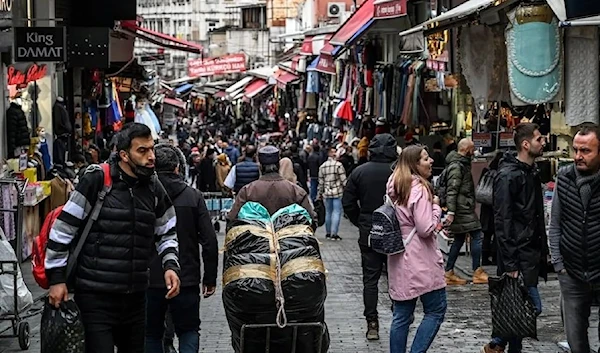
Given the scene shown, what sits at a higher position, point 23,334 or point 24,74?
point 24,74

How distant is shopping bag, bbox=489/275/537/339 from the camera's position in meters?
8.77

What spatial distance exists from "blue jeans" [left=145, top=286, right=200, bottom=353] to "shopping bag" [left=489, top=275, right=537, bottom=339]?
233cm

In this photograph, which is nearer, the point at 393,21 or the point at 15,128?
the point at 15,128

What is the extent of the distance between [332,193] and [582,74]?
1002 cm

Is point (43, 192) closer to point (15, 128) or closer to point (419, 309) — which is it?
point (15, 128)

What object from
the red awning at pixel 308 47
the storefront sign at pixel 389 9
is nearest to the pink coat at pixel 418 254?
the storefront sign at pixel 389 9

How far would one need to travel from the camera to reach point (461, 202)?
560 inches

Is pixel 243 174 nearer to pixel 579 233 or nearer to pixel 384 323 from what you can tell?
pixel 384 323

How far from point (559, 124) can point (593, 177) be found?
571cm

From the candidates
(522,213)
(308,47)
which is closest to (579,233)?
(522,213)

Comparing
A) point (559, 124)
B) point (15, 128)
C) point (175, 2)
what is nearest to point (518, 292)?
point (559, 124)

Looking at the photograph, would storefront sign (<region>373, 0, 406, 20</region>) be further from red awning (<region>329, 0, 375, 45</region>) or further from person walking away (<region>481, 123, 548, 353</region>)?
person walking away (<region>481, 123, 548, 353</region>)

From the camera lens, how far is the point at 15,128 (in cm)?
1733

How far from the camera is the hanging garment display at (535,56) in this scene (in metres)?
11.3
